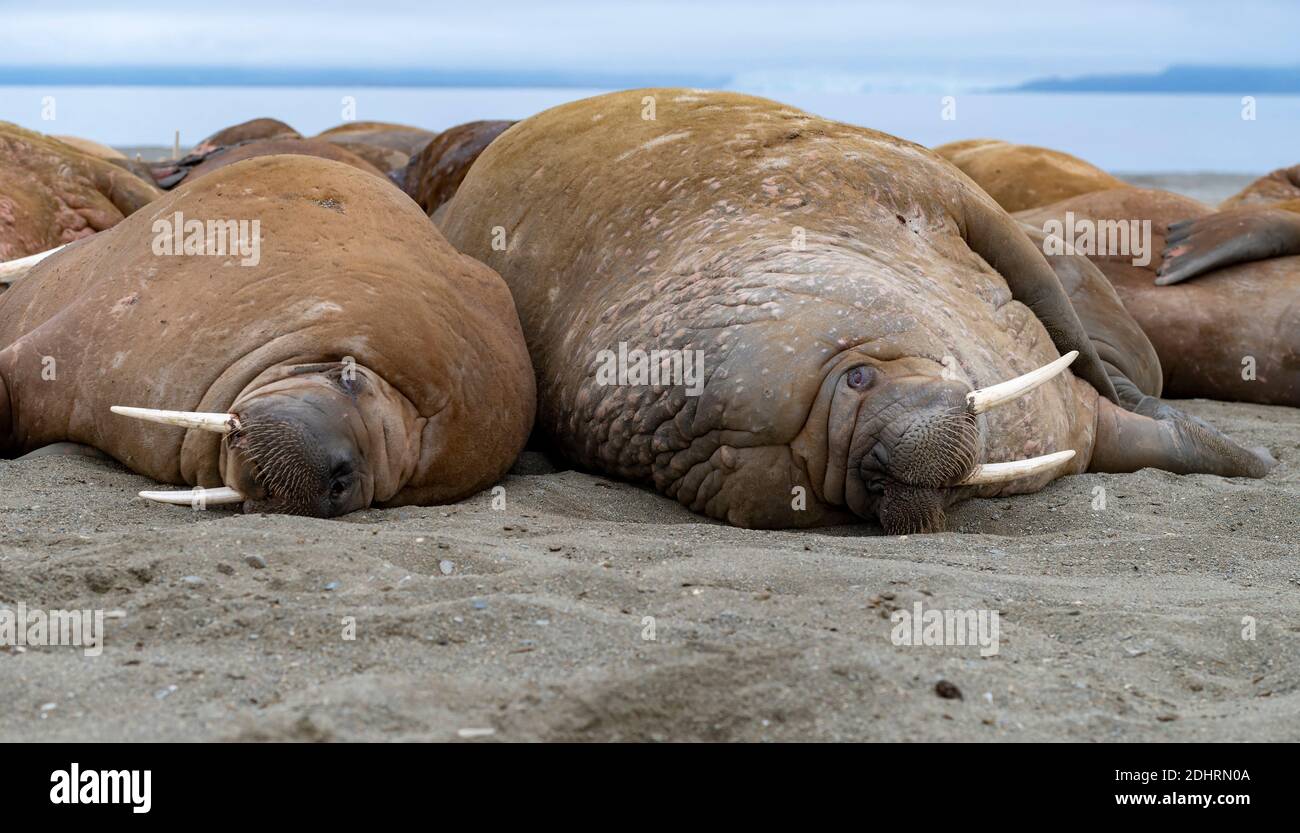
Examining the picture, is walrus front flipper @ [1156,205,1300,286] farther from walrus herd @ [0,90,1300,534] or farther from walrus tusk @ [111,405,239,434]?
walrus tusk @ [111,405,239,434]

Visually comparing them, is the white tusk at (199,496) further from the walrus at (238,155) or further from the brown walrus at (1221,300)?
the brown walrus at (1221,300)

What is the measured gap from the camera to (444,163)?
931 centimetres

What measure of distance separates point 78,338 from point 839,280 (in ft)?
→ 8.76

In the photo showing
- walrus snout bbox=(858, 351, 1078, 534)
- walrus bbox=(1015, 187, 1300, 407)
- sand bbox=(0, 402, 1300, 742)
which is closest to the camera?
sand bbox=(0, 402, 1300, 742)

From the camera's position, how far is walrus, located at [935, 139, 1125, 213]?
10812mm

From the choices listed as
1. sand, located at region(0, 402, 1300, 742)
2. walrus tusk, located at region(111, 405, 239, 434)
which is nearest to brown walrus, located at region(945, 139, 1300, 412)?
sand, located at region(0, 402, 1300, 742)

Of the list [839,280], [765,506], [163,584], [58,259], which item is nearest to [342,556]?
[163,584]

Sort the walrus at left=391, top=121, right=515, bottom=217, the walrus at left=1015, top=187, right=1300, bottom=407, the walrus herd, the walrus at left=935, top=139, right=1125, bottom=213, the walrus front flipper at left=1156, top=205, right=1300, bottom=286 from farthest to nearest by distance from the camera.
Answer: the walrus at left=935, top=139, right=1125, bottom=213, the walrus at left=391, top=121, right=515, bottom=217, the walrus front flipper at left=1156, top=205, right=1300, bottom=286, the walrus at left=1015, top=187, right=1300, bottom=407, the walrus herd

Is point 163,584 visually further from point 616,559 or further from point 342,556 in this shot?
point 616,559

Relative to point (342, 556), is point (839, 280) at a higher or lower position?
higher

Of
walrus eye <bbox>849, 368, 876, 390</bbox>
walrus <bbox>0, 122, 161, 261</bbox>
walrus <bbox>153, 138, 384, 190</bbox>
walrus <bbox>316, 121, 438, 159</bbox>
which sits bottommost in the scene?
walrus eye <bbox>849, 368, 876, 390</bbox>

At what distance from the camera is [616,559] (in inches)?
167

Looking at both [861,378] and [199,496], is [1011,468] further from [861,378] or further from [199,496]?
[199,496]

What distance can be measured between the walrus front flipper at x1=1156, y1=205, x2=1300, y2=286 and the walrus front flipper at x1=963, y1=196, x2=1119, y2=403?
237 cm
